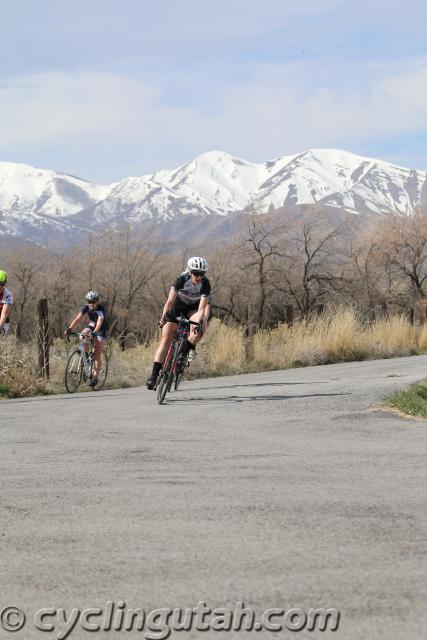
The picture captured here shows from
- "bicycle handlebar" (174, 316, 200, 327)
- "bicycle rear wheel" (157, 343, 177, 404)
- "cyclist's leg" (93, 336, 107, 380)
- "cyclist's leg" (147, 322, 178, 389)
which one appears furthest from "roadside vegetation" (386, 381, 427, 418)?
"cyclist's leg" (93, 336, 107, 380)

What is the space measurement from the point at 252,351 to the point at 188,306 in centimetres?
860

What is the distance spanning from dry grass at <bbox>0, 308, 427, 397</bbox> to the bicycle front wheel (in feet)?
1.13

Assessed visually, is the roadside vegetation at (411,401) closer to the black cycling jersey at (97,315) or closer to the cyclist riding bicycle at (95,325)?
the cyclist riding bicycle at (95,325)

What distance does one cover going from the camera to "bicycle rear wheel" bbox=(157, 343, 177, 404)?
42.1ft

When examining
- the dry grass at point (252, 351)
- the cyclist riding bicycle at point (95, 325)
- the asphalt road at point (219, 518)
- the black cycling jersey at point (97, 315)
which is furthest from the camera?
the black cycling jersey at point (97, 315)

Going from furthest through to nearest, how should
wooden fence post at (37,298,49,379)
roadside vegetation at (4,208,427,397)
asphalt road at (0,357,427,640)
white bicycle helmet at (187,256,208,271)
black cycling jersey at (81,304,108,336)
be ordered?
roadside vegetation at (4,208,427,397) < wooden fence post at (37,298,49,379) < black cycling jersey at (81,304,108,336) < white bicycle helmet at (187,256,208,271) < asphalt road at (0,357,427,640)

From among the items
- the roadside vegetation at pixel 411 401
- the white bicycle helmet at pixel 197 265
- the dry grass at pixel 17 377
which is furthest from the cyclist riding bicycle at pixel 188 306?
the dry grass at pixel 17 377

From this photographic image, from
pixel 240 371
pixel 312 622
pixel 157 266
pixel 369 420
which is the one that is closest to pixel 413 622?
pixel 312 622

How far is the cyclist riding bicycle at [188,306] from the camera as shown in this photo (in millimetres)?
13047

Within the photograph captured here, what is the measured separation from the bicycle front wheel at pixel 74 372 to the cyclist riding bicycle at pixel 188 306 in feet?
11.9

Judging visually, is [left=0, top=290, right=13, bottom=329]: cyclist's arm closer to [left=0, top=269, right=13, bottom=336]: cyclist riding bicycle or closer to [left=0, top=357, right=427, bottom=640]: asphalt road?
[left=0, top=269, right=13, bottom=336]: cyclist riding bicycle

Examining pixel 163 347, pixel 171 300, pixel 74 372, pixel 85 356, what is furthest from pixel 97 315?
pixel 171 300

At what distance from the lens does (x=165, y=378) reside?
13.0 metres

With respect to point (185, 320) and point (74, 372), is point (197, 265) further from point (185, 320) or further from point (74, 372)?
point (74, 372)
